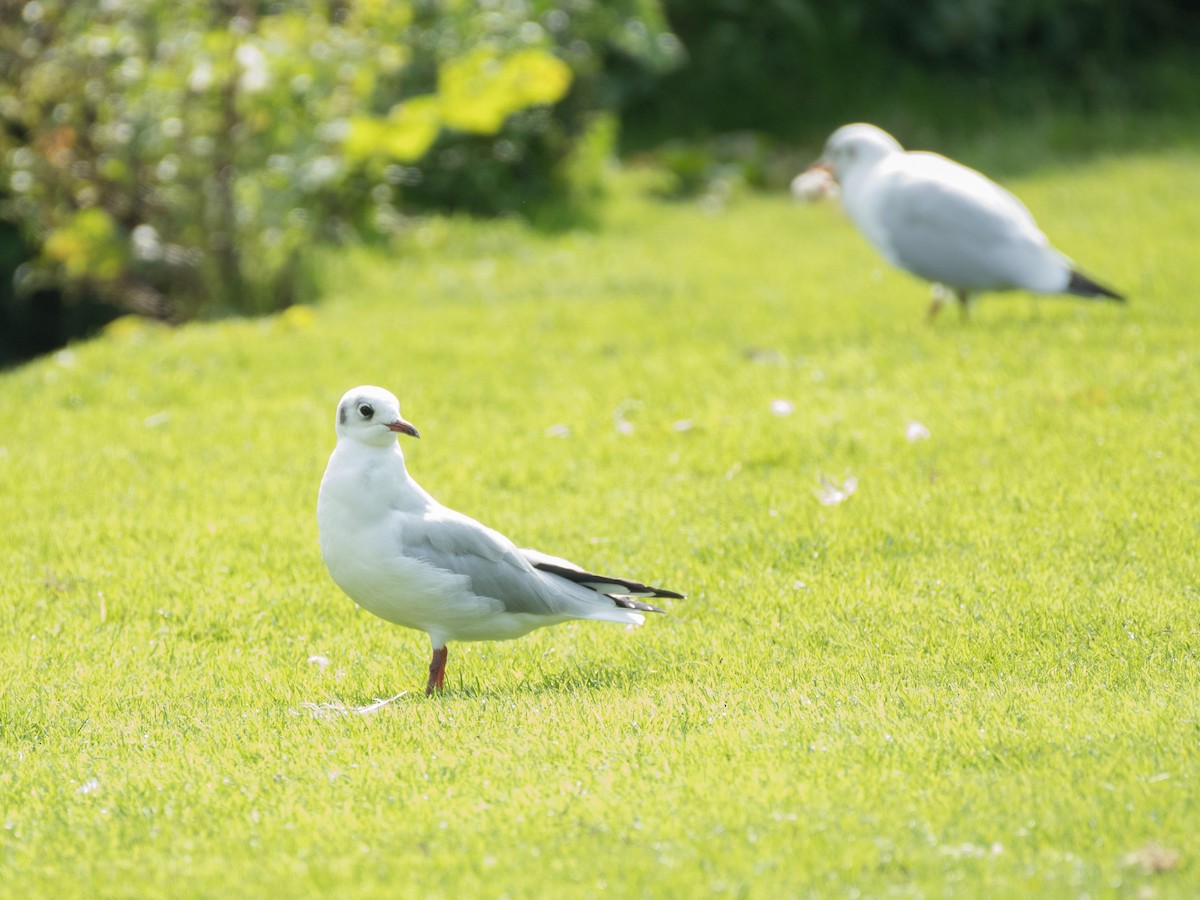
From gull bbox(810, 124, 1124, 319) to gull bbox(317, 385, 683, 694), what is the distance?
4.29 m

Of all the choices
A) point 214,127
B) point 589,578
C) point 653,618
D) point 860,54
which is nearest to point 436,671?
point 589,578

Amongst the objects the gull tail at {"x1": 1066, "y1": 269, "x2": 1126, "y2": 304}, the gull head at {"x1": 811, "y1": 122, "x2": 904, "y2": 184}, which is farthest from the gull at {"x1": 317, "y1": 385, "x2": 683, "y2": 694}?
the gull head at {"x1": 811, "y1": 122, "x2": 904, "y2": 184}

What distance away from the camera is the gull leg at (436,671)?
15.3 ft

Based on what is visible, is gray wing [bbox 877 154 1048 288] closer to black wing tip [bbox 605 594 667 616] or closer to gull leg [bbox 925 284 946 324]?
gull leg [bbox 925 284 946 324]

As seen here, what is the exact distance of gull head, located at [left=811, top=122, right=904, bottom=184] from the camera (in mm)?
9141

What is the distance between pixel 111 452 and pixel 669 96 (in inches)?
375

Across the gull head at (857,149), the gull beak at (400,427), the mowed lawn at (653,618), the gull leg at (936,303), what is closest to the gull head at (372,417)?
the gull beak at (400,427)

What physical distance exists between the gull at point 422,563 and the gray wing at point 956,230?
4294 mm

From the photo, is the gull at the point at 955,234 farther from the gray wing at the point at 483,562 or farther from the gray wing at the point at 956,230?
the gray wing at the point at 483,562

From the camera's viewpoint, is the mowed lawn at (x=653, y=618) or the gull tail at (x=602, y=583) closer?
the mowed lawn at (x=653, y=618)

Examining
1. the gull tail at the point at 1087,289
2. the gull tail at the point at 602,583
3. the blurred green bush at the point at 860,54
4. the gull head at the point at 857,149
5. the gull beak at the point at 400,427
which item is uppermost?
the gull beak at the point at 400,427

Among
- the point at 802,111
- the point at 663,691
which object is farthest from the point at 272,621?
the point at 802,111

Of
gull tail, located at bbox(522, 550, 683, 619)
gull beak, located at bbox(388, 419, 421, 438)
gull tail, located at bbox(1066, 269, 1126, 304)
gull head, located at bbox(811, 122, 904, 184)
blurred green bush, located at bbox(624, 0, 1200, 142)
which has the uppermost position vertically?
gull beak, located at bbox(388, 419, 421, 438)

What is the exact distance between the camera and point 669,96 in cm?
1548
